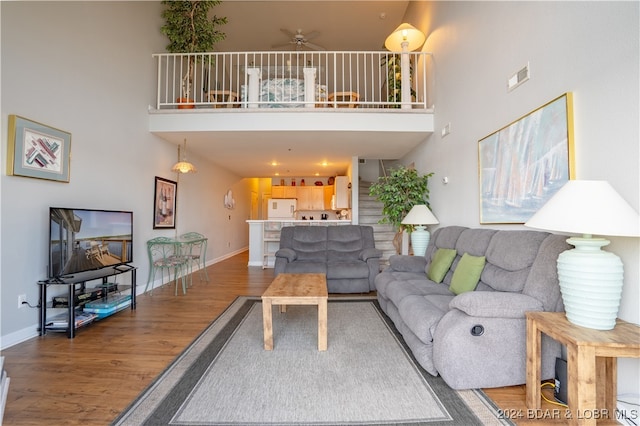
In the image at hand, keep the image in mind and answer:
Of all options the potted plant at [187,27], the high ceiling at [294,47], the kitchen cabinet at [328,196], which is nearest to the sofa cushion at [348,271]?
the high ceiling at [294,47]

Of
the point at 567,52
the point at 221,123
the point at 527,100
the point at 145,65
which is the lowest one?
the point at 527,100

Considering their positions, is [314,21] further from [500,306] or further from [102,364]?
[102,364]

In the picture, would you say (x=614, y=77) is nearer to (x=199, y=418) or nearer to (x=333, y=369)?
(x=333, y=369)

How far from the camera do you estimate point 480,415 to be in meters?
1.53

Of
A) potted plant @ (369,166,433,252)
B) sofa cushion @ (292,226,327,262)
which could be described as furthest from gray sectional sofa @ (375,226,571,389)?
sofa cushion @ (292,226,327,262)

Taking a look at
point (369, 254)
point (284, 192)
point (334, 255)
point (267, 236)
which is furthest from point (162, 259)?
point (284, 192)

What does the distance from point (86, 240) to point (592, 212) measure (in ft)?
13.1

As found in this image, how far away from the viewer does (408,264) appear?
3.39 m

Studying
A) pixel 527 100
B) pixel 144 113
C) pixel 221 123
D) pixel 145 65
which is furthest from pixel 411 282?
pixel 145 65

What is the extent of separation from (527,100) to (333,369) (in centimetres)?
257

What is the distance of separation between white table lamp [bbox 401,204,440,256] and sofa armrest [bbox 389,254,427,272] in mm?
589

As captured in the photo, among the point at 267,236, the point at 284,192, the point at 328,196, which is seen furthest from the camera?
the point at 284,192

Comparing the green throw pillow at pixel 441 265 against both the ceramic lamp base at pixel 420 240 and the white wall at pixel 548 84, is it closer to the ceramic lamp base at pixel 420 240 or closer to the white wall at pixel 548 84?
the white wall at pixel 548 84

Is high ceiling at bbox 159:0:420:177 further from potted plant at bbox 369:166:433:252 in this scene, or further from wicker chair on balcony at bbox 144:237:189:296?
wicker chair on balcony at bbox 144:237:189:296
